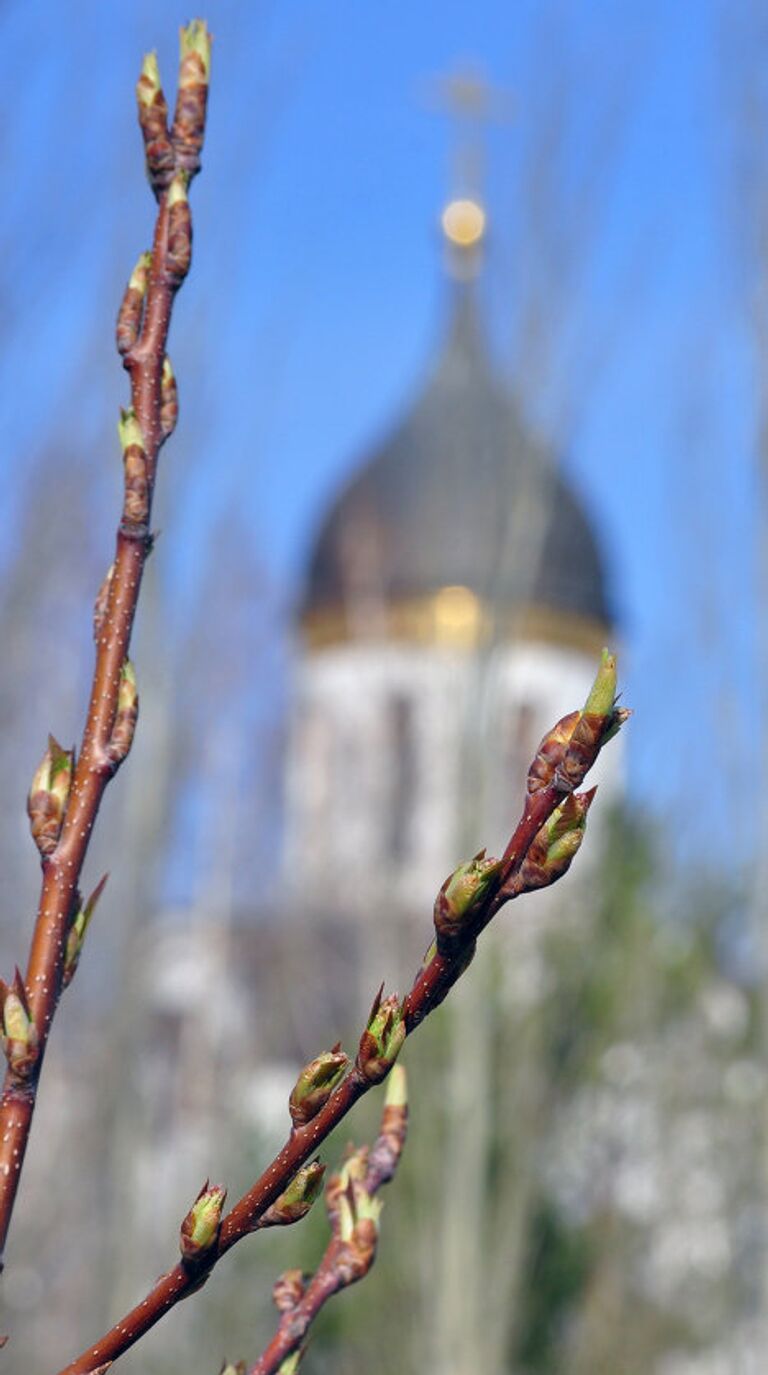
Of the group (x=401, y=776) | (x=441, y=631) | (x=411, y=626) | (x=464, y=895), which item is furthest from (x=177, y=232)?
(x=411, y=626)

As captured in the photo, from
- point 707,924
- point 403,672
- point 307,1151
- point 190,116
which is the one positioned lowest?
point 307,1151

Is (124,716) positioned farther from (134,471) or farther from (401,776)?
(401,776)

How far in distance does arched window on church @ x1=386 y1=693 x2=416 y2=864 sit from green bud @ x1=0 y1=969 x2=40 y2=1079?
53.7 feet

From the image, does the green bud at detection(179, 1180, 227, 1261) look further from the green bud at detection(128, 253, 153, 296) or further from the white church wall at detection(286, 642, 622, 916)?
the white church wall at detection(286, 642, 622, 916)

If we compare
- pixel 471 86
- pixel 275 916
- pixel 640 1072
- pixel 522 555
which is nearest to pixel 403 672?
pixel 275 916

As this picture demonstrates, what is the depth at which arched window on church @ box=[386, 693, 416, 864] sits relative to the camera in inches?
804

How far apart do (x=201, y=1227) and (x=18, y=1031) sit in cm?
18

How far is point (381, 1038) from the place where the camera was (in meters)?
1.18

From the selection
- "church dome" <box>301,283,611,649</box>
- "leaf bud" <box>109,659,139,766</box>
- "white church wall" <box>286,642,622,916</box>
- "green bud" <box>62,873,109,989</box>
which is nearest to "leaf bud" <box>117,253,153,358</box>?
"leaf bud" <box>109,659,139,766</box>

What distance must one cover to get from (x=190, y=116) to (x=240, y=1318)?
11.3 m

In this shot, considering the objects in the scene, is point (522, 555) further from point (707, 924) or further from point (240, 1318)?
point (240, 1318)

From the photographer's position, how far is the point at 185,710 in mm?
15789

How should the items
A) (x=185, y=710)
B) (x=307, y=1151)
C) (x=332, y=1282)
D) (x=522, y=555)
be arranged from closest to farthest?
(x=307, y=1151)
(x=332, y=1282)
(x=522, y=555)
(x=185, y=710)

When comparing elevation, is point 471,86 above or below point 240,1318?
above
